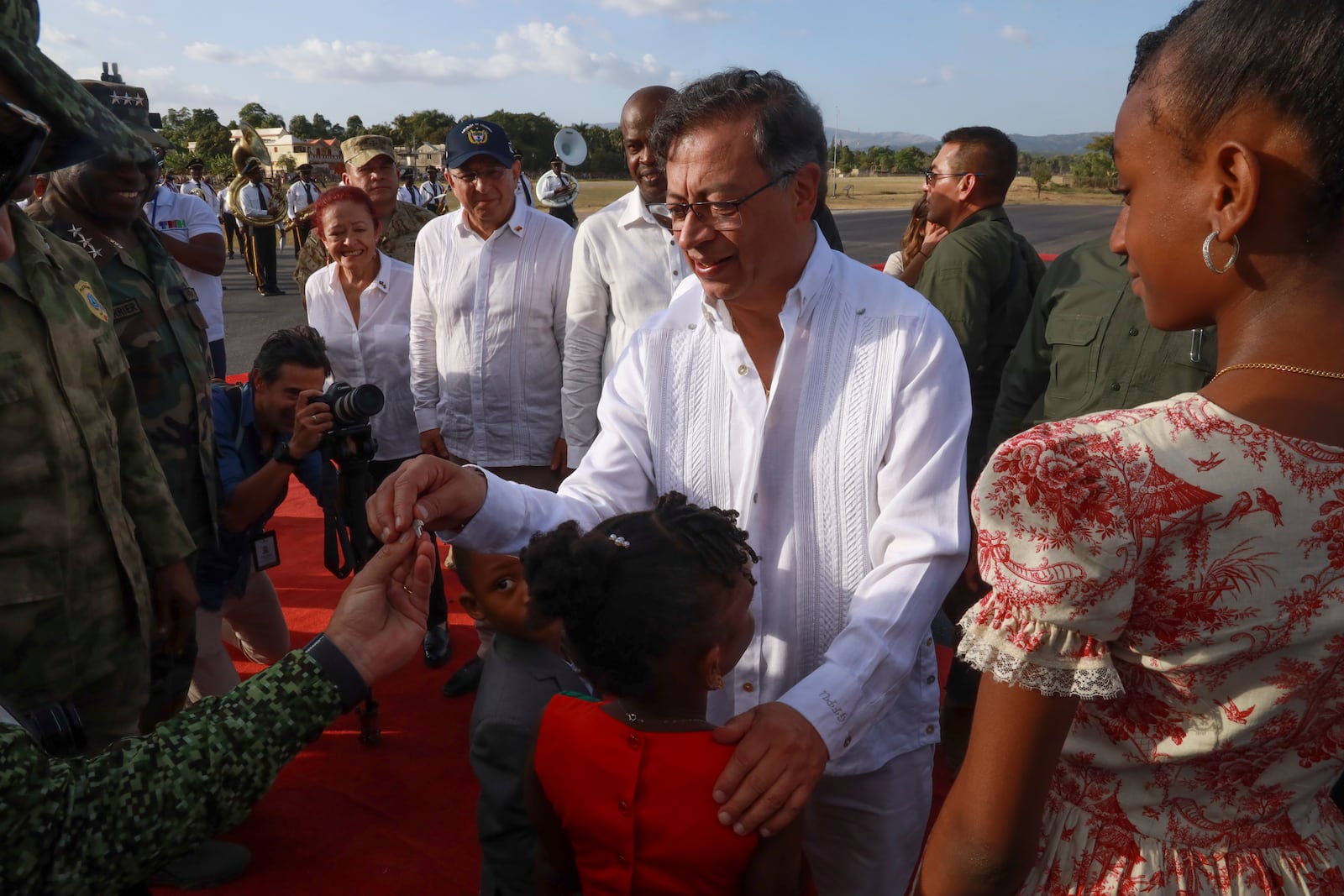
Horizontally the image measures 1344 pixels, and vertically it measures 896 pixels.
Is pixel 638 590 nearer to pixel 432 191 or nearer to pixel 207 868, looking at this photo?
pixel 207 868

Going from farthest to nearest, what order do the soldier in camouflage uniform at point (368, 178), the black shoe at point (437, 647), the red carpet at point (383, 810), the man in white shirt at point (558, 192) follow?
the man in white shirt at point (558, 192)
the soldier in camouflage uniform at point (368, 178)
the black shoe at point (437, 647)
the red carpet at point (383, 810)

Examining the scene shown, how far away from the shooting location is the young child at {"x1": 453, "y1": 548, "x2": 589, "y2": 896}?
2014 mm

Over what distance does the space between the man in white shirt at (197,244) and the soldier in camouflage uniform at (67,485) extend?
9.25 feet

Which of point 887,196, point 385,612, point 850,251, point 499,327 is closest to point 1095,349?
point 499,327

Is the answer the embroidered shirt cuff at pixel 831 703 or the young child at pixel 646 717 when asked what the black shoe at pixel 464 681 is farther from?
the embroidered shirt cuff at pixel 831 703

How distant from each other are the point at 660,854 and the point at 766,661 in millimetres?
475

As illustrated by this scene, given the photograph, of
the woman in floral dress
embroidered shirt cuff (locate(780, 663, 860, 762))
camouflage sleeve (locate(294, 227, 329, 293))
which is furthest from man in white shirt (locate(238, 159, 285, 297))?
the woman in floral dress

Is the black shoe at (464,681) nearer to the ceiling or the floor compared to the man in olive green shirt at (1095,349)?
nearer to the floor

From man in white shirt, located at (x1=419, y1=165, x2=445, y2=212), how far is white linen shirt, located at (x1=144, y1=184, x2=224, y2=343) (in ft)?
41.4

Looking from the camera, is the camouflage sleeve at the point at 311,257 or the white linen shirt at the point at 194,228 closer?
the white linen shirt at the point at 194,228

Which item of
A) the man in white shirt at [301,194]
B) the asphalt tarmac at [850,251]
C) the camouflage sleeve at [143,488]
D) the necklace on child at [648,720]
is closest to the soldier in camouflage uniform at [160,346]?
the camouflage sleeve at [143,488]

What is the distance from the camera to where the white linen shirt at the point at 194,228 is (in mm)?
5254

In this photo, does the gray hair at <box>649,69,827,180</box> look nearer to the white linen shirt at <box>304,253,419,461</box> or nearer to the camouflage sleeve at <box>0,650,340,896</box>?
the camouflage sleeve at <box>0,650,340,896</box>

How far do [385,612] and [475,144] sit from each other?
3116 mm
